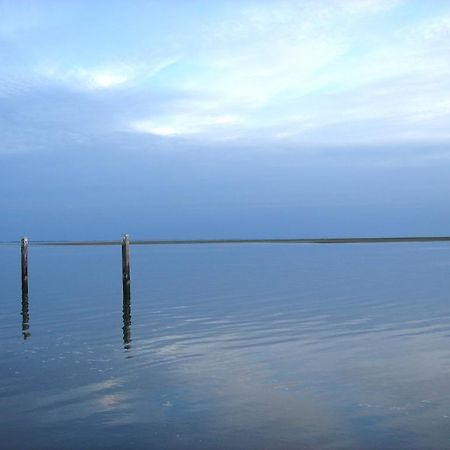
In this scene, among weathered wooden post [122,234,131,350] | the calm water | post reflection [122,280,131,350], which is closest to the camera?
the calm water

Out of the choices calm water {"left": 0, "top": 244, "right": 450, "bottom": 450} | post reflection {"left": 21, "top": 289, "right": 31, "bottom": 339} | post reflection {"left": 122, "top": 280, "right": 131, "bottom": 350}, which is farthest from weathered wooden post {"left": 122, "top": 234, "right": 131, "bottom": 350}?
post reflection {"left": 21, "top": 289, "right": 31, "bottom": 339}

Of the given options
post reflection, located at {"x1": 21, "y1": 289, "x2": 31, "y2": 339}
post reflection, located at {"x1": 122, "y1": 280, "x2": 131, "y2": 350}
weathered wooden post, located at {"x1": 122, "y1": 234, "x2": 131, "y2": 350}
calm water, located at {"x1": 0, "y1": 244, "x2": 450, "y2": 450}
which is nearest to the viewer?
calm water, located at {"x1": 0, "y1": 244, "x2": 450, "y2": 450}

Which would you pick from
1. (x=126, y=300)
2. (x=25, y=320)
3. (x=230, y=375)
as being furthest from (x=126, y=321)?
(x=230, y=375)

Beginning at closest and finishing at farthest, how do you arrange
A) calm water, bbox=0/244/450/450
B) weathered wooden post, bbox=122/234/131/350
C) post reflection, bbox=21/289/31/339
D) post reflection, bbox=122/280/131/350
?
calm water, bbox=0/244/450/450 < post reflection, bbox=122/280/131/350 < post reflection, bbox=21/289/31/339 < weathered wooden post, bbox=122/234/131/350

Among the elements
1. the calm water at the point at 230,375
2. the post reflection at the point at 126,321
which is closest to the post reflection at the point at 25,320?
the calm water at the point at 230,375

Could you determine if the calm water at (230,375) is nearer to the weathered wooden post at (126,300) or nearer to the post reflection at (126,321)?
the post reflection at (126,321)

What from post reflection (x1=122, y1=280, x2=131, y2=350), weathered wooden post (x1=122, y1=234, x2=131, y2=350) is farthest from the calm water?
weathered wooden post (x1=122, y1=234, x2=131, y2=350)

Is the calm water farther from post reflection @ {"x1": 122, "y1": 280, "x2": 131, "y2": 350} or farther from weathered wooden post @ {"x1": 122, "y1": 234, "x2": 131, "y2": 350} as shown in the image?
weathered wooden post @ {"x1": 122, "y1": 234, "x2": 131, "y2": 350}

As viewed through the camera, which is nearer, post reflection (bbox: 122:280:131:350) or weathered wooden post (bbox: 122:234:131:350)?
post reflection (bbox: 122:280:131:350)

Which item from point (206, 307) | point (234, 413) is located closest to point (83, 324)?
point (206, 307)

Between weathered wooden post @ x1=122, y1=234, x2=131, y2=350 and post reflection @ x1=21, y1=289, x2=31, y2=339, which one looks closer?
post reflection @ x1=21, y1=289, x2=31, y2=339

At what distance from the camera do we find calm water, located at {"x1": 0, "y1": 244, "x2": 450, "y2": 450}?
1188 cm

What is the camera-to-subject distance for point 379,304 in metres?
33.4

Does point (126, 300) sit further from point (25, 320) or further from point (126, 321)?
point (25, 320)
